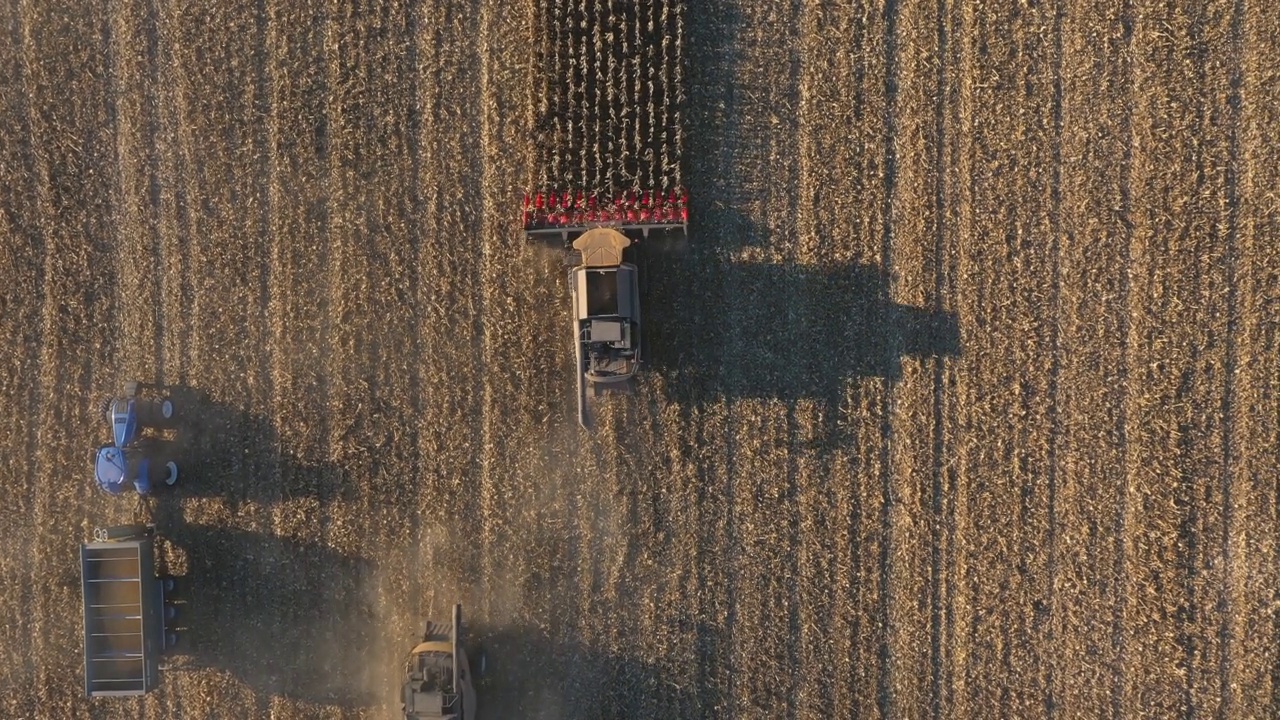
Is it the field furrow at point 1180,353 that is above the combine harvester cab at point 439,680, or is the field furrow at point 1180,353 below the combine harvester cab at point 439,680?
above

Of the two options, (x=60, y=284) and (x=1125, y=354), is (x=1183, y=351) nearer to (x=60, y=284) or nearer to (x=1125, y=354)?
(x=1125, y=354)

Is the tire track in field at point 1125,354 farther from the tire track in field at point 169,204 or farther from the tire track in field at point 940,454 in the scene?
the tire track in field at point 169,204

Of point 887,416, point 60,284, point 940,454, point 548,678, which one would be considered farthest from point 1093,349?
point 60,284

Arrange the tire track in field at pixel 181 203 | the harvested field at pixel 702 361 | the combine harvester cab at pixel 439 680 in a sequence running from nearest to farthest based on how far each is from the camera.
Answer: the combine harvester cab at pixel 439 680 < the harvested field at pixel 702 361 < the tire track in field at pixel 181 203

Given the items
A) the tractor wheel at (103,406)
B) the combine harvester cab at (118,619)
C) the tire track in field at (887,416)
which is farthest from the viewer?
the tractor wheel at (103,406)

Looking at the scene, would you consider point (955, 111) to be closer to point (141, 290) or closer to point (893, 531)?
point (893, 531)

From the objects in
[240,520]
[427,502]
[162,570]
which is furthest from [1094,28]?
[162,570]

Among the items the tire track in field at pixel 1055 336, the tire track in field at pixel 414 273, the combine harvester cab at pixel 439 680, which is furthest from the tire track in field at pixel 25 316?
the tire track in field at pixel 1055 336
